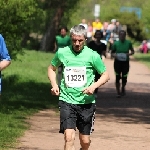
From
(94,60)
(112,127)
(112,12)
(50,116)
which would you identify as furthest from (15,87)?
(112,12)

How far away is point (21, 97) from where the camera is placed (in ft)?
63.8

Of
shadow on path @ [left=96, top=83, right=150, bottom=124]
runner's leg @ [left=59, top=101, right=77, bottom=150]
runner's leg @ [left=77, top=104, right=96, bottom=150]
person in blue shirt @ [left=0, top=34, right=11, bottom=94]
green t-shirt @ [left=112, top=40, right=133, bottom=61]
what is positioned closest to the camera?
runner's leg @ [left=59, top=101, right=77, bottom=150]

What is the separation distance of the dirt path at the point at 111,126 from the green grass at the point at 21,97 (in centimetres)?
24

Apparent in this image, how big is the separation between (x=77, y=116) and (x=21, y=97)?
10.2 metres

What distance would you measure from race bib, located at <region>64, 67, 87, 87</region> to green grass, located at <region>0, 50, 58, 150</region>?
2.28 meters

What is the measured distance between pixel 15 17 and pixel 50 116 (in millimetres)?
2929

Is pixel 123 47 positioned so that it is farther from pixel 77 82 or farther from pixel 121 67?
pixel 77 82

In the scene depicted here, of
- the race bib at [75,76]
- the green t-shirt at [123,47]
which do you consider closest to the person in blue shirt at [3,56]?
the race bib at [75,76]

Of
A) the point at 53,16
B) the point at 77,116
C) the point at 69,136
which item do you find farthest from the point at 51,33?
the point at 69,136

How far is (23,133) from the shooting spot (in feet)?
42.3

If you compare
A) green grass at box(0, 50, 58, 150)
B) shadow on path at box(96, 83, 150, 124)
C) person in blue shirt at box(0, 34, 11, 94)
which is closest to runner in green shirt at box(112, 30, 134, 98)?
shadow on path at box(96, 83, 150, 124)

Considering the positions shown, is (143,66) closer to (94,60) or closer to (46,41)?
(46,41)

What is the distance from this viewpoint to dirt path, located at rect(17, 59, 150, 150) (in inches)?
472

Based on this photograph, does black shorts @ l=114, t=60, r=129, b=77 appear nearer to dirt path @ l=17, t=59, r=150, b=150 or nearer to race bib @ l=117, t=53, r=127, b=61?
race bib @ l=117, t=53, r=127, b=61
